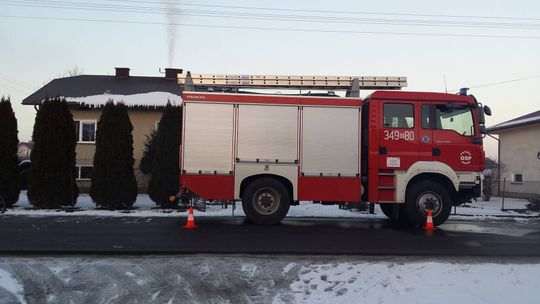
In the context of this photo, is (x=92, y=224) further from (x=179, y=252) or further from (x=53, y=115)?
(x=53, y=115)

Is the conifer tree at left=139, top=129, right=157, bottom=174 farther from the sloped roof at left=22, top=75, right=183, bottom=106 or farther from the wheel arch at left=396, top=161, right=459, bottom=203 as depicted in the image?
the wheel arch at left=396, top=161, right=459, bottom=203

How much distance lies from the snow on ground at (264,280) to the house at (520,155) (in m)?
17.5

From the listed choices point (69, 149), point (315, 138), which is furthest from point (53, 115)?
point (315, 138)

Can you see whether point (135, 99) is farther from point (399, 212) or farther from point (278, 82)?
point (399, 212)

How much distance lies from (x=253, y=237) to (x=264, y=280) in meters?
2.75

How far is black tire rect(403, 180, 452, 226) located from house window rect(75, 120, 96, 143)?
54.9 ft

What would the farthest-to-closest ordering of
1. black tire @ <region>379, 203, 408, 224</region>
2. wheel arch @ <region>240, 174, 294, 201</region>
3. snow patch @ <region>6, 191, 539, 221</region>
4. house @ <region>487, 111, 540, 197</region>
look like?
house @ <region>487, 111, 540, 197</region>
snow patch @ <region>6, 191, 539, 221</region>
black tire @ <region>379, 203, 408, 224</region>
wheel arch @ <region>240, 174, 294, 201</region>

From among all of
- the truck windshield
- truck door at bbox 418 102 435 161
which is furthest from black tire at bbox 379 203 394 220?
the truck windshield

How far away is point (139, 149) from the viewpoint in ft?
75.4

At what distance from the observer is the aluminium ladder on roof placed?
37.2ft

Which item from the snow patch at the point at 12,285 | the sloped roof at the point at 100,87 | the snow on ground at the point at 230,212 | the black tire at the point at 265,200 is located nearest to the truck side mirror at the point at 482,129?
the snow on ground at the point at 230,212

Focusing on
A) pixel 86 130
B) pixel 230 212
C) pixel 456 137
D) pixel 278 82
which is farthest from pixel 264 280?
pixel 86 130

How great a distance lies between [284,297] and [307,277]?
2.31 feet

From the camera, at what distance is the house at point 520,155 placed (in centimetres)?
2311
